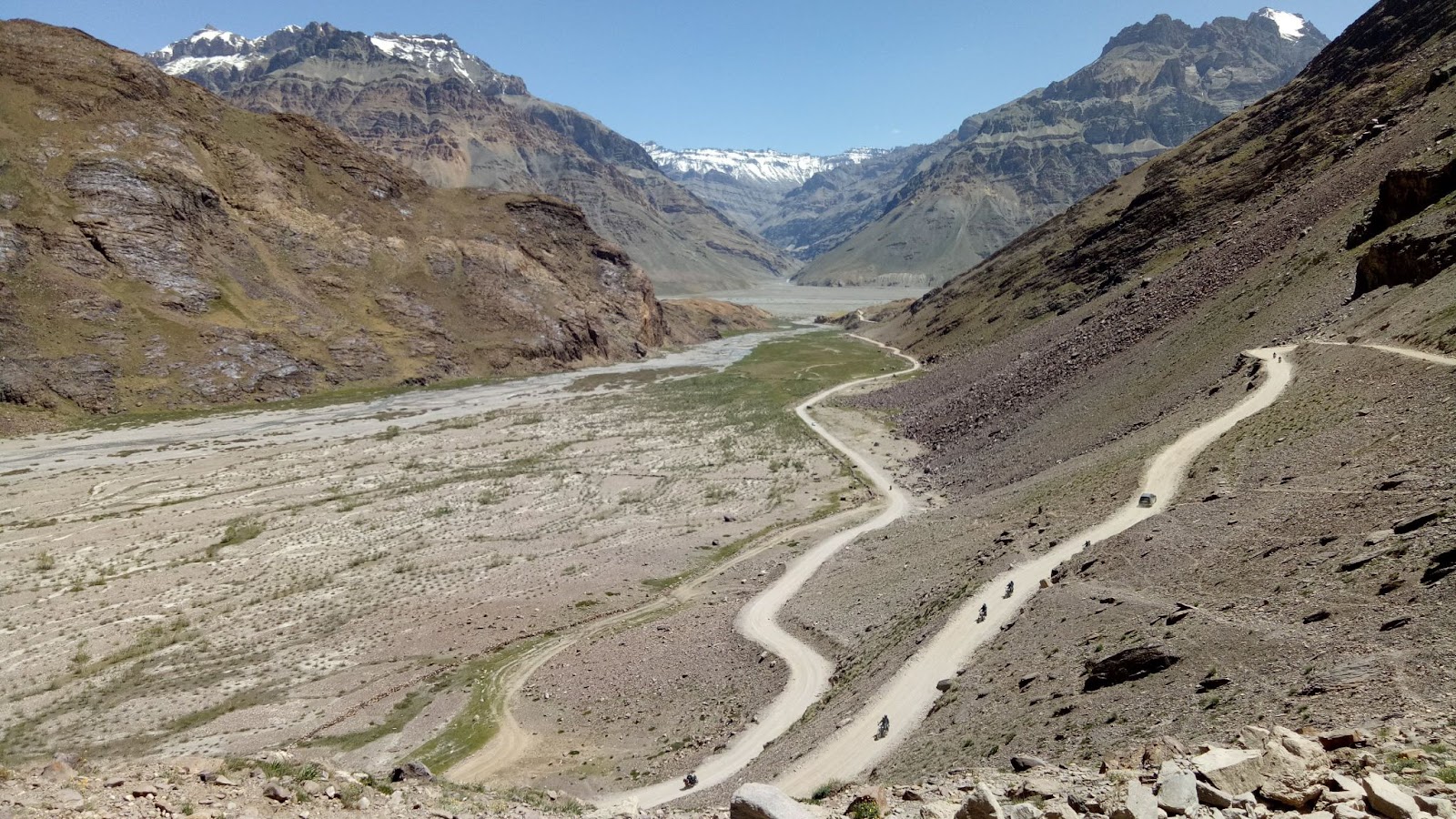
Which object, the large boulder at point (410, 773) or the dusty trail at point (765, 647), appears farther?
the dusty trail at point (765, 647)

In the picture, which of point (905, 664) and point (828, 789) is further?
point (905, 664)

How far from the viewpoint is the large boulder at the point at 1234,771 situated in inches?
343

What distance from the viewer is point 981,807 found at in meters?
8.88

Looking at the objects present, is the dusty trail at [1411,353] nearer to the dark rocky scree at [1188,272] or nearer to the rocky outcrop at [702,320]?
the dark rocky scree at [1188,272]

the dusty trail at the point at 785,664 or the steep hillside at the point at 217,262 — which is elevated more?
the steep hillside at the point at 217,262

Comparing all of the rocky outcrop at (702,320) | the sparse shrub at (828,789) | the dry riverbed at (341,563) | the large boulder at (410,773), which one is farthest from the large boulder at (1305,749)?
the rocky outcrop at (702,320)

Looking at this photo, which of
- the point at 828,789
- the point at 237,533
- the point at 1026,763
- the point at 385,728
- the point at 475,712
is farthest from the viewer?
the point at 237,533

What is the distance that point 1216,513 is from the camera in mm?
22266

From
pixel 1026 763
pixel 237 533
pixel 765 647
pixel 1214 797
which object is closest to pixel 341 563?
pixel 237 533

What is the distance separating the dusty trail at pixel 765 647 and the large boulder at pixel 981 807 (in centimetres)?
1024

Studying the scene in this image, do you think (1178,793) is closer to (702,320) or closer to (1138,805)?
(1138,805)

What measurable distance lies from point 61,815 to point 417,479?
43006 millimetres

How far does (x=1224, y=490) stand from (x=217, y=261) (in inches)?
3927

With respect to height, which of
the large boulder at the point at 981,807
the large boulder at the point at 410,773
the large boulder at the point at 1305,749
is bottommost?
the large boulder at the point at 1305,749
